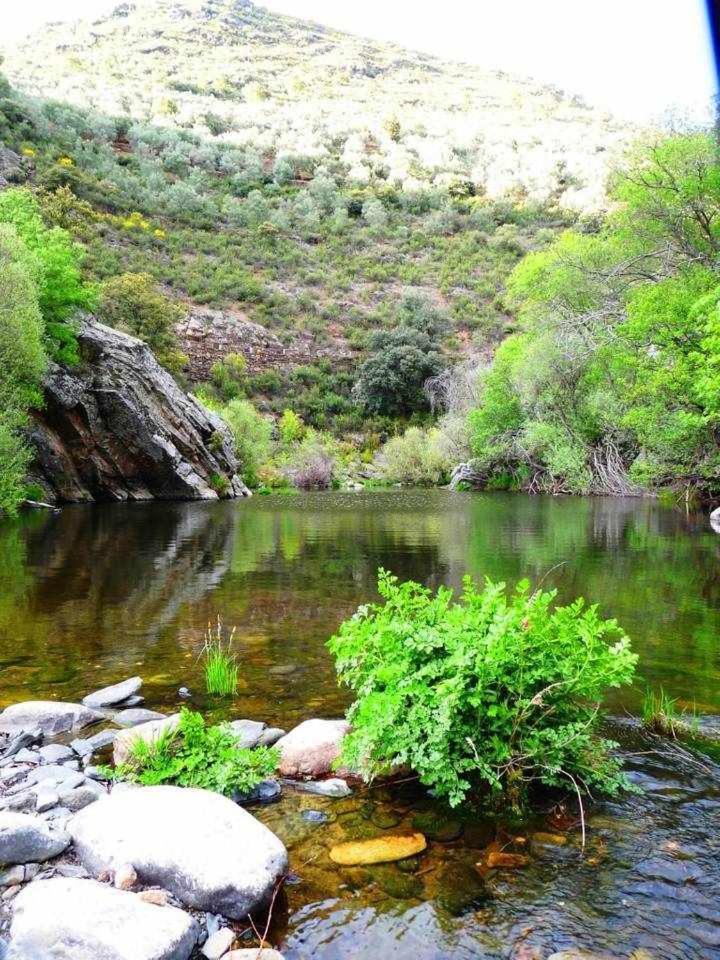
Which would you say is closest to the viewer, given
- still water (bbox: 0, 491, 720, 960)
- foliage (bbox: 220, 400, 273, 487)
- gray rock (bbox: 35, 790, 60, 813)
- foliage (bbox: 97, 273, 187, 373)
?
still water (bbox: 0, 491, 720, 960)

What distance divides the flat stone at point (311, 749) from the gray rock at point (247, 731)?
22 centimetres

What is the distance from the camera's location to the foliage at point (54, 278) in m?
33.0

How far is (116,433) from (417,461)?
25786 mm

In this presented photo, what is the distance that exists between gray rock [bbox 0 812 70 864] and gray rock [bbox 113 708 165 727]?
2068 mm

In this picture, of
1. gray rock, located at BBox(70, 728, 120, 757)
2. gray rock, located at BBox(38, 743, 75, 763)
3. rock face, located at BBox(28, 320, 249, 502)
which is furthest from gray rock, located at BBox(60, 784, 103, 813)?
rock face, located at BBox(28, 320, 249, 502)

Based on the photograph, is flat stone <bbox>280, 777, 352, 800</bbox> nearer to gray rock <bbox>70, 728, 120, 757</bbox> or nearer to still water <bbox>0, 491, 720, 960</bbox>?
still water <bbox>0, 491, 720, 960</bbox>

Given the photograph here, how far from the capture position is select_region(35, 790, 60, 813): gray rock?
13.1 ft

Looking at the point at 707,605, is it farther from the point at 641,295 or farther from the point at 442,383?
the point at 442,383

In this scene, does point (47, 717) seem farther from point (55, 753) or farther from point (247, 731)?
point (247, 731)

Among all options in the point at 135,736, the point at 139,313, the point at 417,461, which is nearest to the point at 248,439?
the point at 139,313

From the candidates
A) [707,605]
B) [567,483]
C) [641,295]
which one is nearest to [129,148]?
[567,483]

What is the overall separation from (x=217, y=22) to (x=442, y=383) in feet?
480

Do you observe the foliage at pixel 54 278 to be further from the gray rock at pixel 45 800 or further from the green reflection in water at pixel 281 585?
the gray rock at pixel 45 800

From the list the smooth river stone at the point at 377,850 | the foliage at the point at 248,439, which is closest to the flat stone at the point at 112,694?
the smooth river stone at the point at 377,850
